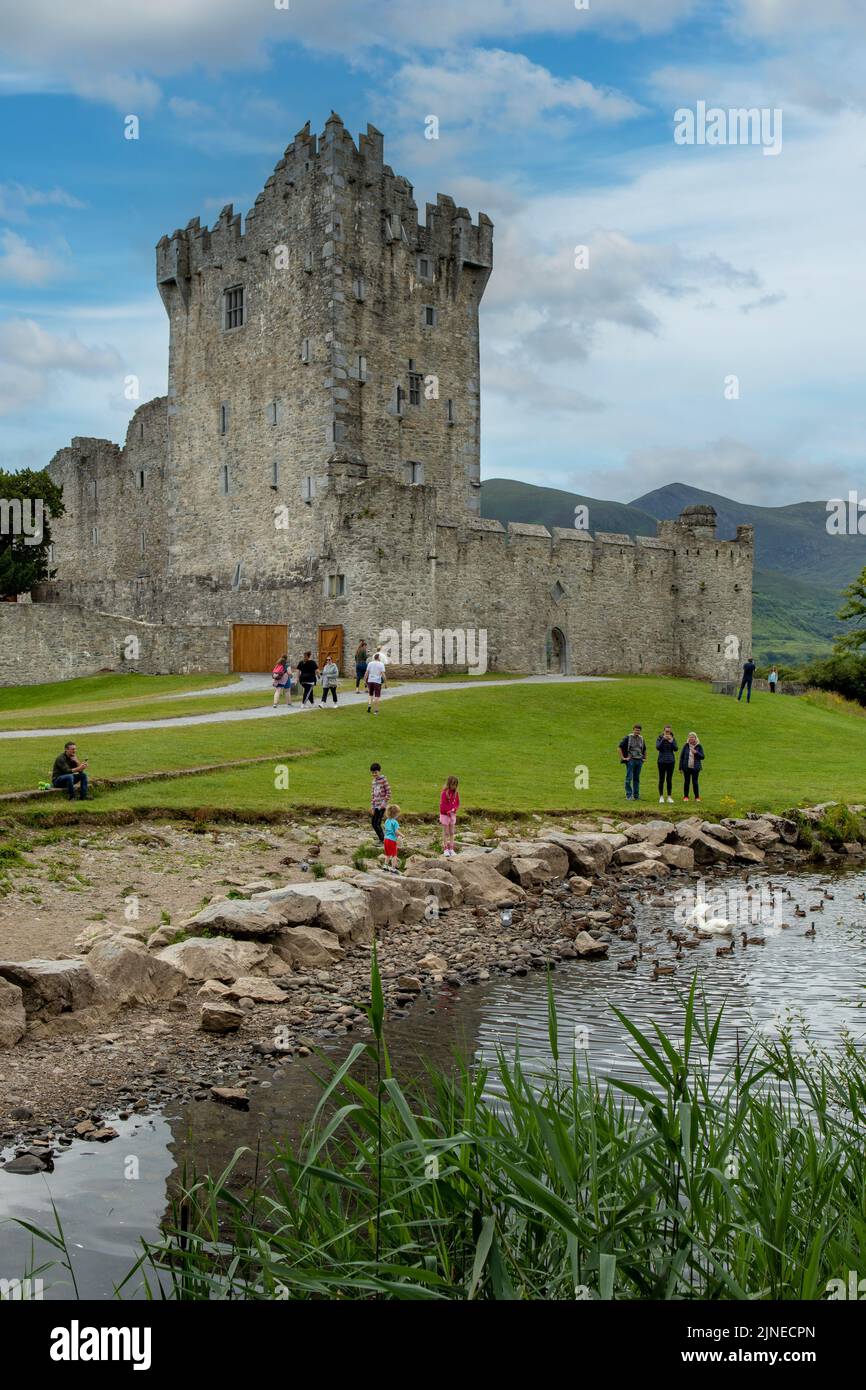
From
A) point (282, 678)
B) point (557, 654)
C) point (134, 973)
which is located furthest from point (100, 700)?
point (134, 973)

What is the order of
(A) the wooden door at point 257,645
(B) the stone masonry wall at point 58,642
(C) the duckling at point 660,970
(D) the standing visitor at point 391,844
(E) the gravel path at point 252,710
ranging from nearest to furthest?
(C) the duckling at point 660,970 < (D) the standing visitor at point 391,844 < (E) the gravel path at point 252,710 < (A) the wooden door at point 257,645 < (B) the stone masonry wall at point 58,642

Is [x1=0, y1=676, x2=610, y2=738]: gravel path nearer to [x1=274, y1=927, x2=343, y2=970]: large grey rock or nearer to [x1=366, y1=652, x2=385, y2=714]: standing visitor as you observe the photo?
[x1=366, y1=652, x2=385, y2=714]: standing visitor

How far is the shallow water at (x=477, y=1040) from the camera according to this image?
9.07 metres

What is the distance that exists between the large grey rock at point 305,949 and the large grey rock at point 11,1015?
4379 mm

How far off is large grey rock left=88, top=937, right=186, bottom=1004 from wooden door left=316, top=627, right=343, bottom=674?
37.8 meters

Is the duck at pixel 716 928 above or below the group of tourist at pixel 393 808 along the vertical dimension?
below

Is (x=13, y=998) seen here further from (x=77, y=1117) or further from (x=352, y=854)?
(x=352, y=854)

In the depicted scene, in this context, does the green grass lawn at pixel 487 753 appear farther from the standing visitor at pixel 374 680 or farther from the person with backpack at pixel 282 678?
the person with backpack at pixel 282 678

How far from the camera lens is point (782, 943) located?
62.6 feet

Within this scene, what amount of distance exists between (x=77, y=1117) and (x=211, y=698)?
108ft

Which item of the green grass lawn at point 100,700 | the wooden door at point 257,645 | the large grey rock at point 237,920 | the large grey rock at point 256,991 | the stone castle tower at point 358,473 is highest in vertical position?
the stone castle tower at point 358,473

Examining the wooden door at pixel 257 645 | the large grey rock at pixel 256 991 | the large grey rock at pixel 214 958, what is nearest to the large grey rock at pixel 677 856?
the large grey rock at pixel 214 958
